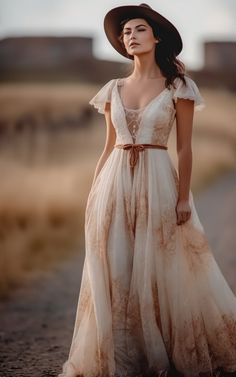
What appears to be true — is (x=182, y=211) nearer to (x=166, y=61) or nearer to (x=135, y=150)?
(x=135, y=150)

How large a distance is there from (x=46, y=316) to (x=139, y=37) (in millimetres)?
3716

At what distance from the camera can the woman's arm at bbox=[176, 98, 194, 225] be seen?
5.46 m

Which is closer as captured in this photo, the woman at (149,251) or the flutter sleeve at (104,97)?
the woman at (149,251)

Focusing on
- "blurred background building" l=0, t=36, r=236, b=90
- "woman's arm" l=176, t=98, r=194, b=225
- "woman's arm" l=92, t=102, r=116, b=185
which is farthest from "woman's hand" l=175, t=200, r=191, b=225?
"blurred background building" l=0, t=36, r=236, b=90

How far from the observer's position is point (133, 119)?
215 inches

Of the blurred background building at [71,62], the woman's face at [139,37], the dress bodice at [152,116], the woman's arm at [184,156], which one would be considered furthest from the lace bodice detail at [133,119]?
the blurred background building at [71,62]

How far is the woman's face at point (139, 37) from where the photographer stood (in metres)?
5.51

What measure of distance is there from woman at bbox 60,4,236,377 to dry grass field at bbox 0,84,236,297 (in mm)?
4504

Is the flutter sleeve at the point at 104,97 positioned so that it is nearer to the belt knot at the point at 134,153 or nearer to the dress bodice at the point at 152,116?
the dress bodice at the point at 152,116

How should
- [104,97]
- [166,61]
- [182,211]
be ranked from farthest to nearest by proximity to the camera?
1. [104,97]
2. [166,61]
3. [182,211]

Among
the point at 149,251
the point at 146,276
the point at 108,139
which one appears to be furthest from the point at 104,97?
the point at 146,276

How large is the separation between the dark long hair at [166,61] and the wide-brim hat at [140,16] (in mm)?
13

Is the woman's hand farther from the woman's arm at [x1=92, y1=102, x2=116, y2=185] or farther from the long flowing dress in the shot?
the woman's arm at [x1=92, y1=102, x2=116, y2=185]

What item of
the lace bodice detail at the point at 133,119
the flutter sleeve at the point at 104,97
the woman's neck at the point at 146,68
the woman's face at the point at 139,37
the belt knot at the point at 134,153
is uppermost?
the woman's face at the point at 139,37
